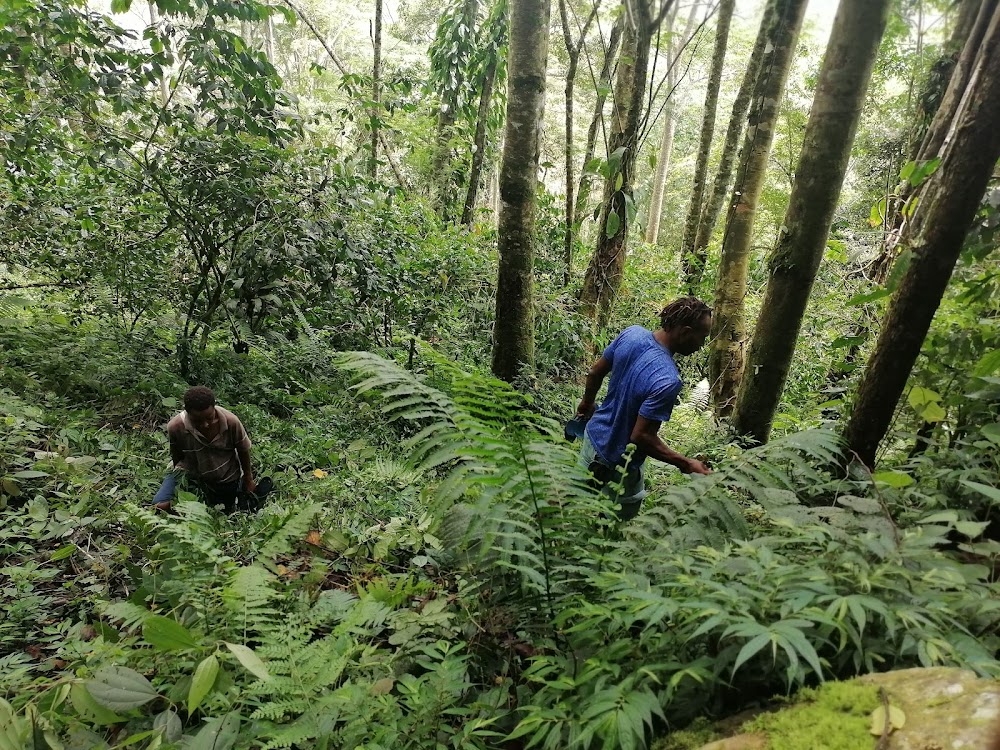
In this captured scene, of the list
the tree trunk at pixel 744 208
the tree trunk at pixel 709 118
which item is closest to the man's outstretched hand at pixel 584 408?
the tree trunk at pixel 744 208

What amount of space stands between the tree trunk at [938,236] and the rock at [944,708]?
1.55m

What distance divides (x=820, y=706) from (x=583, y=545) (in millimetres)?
1065

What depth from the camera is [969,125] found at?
7.16 feet

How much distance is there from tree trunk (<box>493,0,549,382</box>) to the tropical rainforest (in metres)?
0.03

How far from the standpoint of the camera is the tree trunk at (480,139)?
10.4 meters

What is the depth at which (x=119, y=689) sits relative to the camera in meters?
1.97

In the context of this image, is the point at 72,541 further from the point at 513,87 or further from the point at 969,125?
the point at 969,125

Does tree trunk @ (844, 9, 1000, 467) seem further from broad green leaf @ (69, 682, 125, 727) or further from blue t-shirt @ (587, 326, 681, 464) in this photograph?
broad green leaf @ (69, 682, 125, 727)

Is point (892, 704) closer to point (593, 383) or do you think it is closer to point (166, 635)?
point (166, 635)

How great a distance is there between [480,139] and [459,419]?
A: 938 cm

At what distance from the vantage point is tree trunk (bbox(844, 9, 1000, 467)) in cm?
215

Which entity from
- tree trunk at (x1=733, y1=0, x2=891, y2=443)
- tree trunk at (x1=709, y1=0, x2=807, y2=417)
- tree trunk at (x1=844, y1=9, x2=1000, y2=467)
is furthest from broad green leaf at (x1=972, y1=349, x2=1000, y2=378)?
tree trunk at (x1=709, y1=0, x2=807, y2=417)

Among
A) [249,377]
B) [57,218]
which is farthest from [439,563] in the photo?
[57,218]

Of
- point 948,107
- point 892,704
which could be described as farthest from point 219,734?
point 948,107
